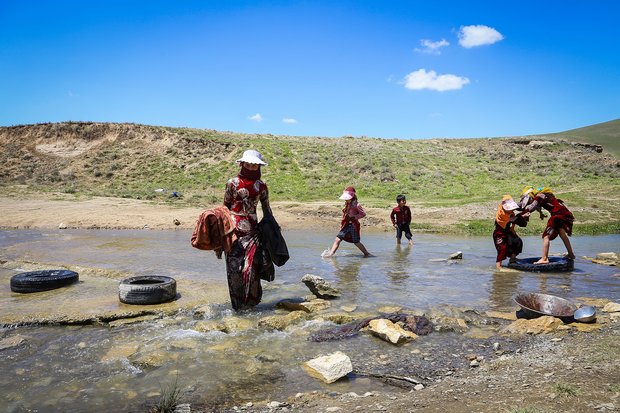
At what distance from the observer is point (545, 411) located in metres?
3.35

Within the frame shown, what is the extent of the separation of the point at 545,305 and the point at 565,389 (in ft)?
11.3

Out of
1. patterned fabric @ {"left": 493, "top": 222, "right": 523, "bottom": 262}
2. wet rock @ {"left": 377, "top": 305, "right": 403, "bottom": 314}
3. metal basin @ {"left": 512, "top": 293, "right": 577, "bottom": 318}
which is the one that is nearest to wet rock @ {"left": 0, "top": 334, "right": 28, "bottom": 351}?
wet rock @ {"left": 377, "top": 305, "right": 403, "bottom": 314}

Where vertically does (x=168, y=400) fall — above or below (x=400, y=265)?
above

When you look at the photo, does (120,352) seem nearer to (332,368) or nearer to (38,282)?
(332,368)

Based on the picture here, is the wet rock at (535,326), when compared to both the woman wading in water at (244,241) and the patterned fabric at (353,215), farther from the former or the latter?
the patterned fabric at (353,215)

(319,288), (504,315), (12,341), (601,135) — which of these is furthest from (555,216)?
(601,135)

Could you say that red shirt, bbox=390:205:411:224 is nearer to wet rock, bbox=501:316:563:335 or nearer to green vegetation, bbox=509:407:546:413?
wet rock, bbox=501:316:563:335

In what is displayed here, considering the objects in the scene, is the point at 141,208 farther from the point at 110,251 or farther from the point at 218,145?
the point at 218,145

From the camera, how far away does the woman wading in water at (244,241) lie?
6961 mm

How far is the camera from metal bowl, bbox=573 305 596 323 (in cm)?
616

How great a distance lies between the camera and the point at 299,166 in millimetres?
40938

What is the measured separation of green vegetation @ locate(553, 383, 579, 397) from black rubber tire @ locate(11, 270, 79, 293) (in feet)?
27.0

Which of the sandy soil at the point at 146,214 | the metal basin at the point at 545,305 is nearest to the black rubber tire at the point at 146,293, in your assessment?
the metal basin at the point at 545,305

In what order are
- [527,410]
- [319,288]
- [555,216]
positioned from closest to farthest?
[527,410], [319,288], [555,216]
